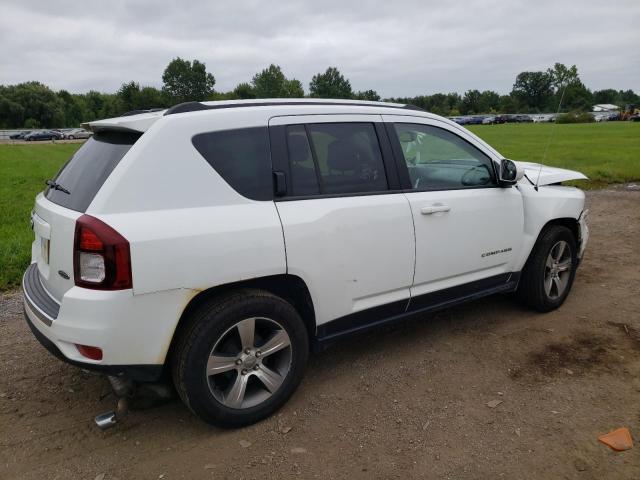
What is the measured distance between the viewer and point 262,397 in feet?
10.3

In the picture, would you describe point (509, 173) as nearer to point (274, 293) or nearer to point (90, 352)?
point (274, 293)

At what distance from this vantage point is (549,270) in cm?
461

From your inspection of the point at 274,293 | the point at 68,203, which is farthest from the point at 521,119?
the point at 68,203

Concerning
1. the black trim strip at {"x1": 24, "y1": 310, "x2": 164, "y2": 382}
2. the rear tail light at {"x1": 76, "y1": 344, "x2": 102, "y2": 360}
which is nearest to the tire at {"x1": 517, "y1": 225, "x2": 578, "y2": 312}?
the black trim strip at {"x1": 24, "y1": 310, "x2": 164, "y2": 382}

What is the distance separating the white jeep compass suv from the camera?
2625 millimetres

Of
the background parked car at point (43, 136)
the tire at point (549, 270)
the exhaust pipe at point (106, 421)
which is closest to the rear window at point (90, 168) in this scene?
the exhaust pipe at point (106, 421)

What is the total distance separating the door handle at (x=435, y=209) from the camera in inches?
142

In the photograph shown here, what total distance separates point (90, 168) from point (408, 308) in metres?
2.24

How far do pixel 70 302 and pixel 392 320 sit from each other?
2.04m

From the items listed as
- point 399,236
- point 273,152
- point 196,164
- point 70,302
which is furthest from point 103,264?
point 399,236

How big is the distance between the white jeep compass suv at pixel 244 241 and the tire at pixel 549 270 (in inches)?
28.0

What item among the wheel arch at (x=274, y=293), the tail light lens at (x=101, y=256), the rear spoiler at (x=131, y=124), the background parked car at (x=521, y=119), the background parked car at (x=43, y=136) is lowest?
the wheel arch at (x=274, y=293)

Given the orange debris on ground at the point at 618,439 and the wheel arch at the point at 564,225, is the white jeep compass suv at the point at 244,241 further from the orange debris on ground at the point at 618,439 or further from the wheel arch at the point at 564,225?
the orange debris on ground at the point at 618,439

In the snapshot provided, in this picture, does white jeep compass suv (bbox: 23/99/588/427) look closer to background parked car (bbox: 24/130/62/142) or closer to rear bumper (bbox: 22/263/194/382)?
rear bumper (bbox: 22/263/194/382)
